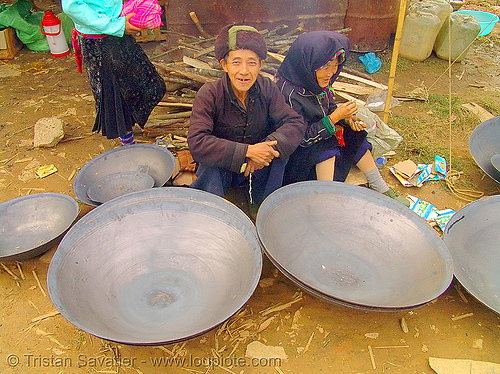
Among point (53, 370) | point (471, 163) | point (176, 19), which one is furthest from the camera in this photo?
point (176, 19)

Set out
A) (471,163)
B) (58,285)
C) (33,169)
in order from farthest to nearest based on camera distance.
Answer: (471,163), (33,169), (58,285)

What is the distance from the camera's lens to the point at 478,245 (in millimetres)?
2375

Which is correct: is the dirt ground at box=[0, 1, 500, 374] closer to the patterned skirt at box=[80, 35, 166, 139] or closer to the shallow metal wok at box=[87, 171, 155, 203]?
the shallow metal wok at box=[87, 171, 155, 203]

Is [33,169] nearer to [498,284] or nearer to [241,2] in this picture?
[241,2]

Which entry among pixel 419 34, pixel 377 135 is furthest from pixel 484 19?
pixel 377 135

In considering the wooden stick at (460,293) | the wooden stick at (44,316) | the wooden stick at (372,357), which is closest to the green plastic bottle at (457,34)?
the wooden stick at (460,293)

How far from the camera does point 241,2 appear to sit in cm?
476

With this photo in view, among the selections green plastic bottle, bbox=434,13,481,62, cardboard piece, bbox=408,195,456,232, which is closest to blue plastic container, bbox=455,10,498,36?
green plastic bottle, bbox=434,13,481,62

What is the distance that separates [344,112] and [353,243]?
2.82 ft

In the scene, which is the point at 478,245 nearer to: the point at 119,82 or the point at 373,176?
the point at 373,176

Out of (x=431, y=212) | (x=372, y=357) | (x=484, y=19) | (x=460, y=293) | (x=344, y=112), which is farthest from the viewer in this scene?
(x=484, y=19)

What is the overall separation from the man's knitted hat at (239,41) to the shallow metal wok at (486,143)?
6.65ft

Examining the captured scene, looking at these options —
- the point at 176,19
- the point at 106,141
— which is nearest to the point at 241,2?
the point at 176,19

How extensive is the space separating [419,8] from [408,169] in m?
3.28
